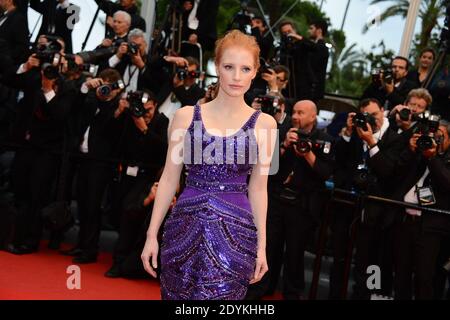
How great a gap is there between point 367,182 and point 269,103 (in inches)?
39.8

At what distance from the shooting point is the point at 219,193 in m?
3.50

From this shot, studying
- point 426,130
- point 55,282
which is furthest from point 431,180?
point 55,282

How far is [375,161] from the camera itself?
20.4ft

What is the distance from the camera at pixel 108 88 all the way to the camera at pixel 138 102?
24 cm

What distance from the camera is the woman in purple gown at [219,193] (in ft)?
11.3

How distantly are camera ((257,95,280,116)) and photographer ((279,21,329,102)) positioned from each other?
5.76 feet

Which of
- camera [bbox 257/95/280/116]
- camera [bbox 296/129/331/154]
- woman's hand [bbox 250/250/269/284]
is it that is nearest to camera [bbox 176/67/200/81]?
camera [bbox 257/95/280/116]

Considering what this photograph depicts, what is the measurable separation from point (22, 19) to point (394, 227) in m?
3.99

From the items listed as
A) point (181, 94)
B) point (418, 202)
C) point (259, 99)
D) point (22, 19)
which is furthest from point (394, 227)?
point (22, 19)

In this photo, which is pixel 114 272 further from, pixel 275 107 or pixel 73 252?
pixel 275 107

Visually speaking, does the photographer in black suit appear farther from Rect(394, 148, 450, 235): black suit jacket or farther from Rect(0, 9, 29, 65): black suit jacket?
Rect(394, 148, 450, 235): black suit jacket

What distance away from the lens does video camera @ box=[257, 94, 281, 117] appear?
20.7 ft

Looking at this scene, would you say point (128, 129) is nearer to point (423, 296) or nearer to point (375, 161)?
point (375, 161)

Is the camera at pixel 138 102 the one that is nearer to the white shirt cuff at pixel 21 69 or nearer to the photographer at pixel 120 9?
the white shirt cuff at pixel 21 69
